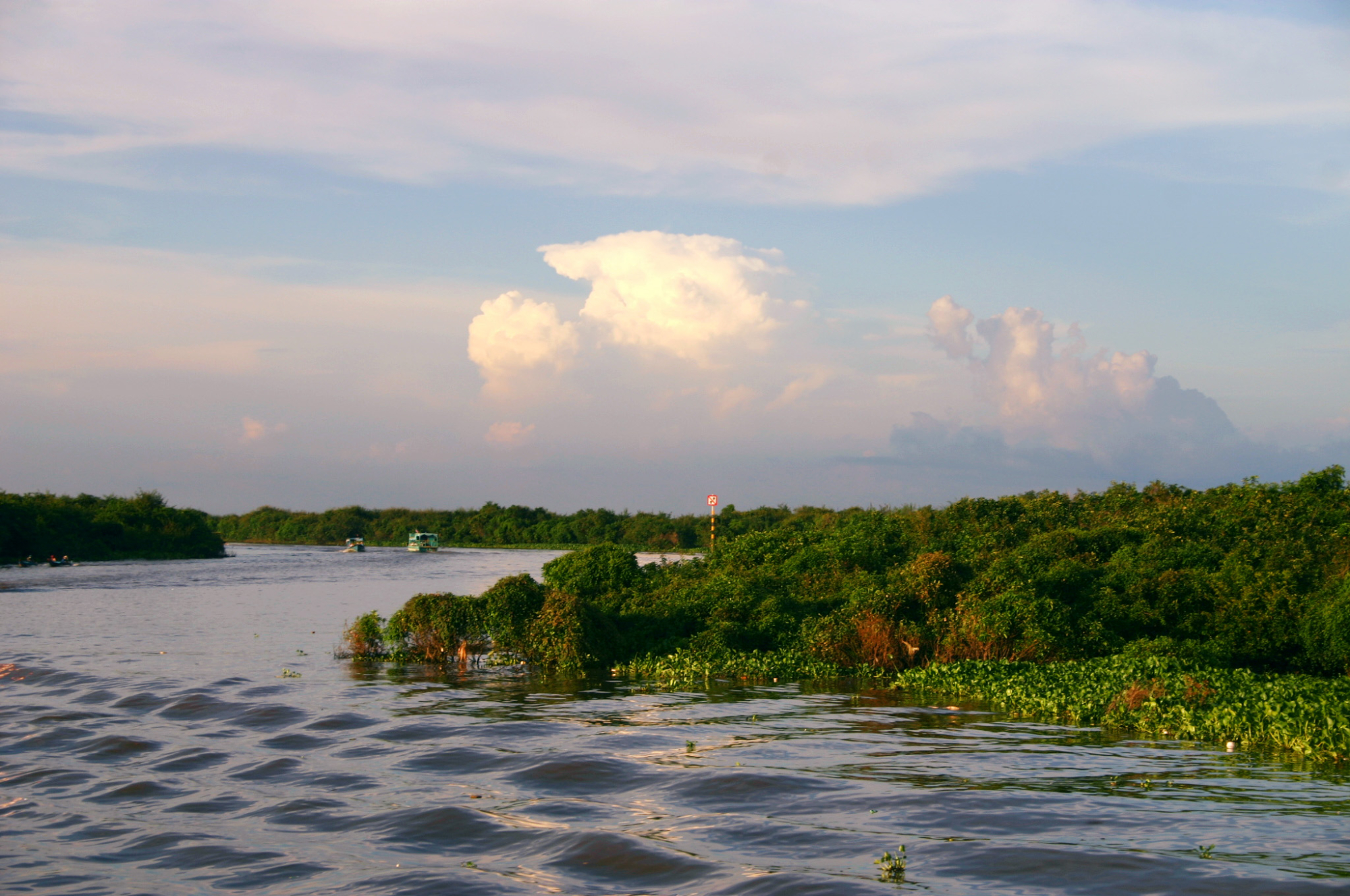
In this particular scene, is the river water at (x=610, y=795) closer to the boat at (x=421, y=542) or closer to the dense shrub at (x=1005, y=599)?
the dense shrub at (x=1005, y=599)

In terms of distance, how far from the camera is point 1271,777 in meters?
11.6

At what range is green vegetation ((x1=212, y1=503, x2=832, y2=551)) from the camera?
100 metres

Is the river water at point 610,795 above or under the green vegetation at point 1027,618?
under

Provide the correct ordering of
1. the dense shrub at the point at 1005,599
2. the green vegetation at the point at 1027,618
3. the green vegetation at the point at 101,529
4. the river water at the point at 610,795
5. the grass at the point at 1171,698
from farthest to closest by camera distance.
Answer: the green vegetation at the point at 101,529, the dense shrub at the point at 1005,599, the green vegetation at the point at 1027,618, the grass at the point at 1171,698, the river water at the point at 610,795

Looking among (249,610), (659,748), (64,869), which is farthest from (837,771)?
(249,610)

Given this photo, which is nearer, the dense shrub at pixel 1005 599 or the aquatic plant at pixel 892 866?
the aquatic plant at pixel 892 866

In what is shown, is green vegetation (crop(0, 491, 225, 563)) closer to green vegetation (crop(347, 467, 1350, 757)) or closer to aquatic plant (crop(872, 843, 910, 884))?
green vegetation (crop(347, 467, 1350, 757))

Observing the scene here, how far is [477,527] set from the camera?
126188mm

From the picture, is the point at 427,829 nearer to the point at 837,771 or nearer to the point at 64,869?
the point at 64,869

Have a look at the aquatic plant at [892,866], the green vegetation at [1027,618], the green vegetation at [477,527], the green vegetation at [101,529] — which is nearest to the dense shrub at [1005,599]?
the green vegetation at [1027,618]

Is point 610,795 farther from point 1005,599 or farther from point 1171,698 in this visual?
point 1005,599

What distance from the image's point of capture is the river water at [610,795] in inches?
360

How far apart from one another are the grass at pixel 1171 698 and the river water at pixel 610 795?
619mm

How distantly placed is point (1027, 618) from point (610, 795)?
1047 centimetres
